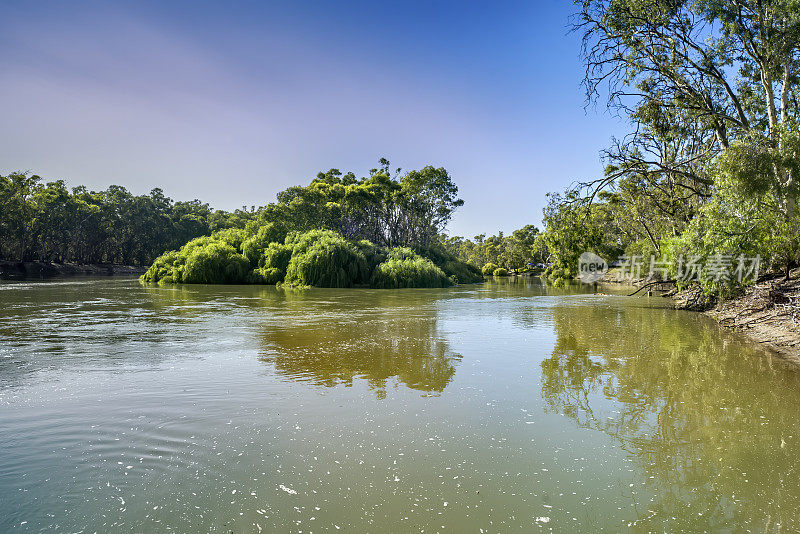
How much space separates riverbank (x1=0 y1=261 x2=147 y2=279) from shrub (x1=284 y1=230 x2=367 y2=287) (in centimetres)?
3299

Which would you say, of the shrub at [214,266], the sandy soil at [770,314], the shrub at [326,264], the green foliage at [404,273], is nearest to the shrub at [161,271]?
the shrub at [214,266]

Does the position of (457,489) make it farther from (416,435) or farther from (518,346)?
(518,346)

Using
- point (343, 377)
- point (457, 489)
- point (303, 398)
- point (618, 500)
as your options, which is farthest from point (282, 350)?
point (618, 500)

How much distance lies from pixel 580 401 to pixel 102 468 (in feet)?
16.3

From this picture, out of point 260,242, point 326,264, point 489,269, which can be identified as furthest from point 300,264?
point 489,269

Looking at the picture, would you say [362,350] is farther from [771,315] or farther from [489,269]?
[489,269]

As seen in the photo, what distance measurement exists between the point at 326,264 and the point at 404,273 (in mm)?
6006

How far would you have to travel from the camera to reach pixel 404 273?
33.8 metres

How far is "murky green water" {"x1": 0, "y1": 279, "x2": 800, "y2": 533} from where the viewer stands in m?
2.96

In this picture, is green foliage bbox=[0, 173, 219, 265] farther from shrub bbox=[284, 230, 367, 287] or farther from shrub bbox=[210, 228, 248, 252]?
shrub bbox=[284, 230, 367, 287]

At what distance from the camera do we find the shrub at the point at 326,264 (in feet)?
103

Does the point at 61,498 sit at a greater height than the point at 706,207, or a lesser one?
lesser

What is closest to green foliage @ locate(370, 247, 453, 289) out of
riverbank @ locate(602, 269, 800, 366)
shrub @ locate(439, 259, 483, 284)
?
shrub @ locate(439, 259, 483, 284)

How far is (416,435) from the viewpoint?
4309 mm
